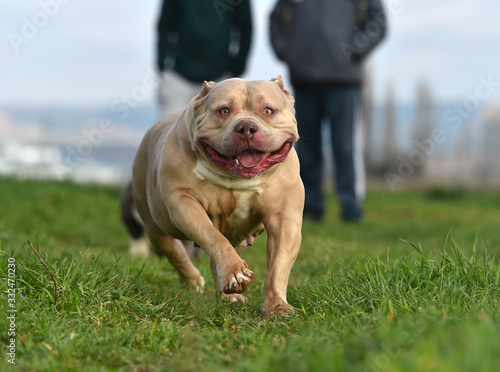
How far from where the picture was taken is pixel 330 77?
24.5 ft

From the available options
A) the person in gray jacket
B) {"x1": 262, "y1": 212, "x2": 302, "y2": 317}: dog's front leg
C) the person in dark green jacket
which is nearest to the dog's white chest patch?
{"x1": 262, "y1": 212, "x2": 302, "y2": 317}: dog's front leg

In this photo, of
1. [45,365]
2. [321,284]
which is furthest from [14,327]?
[321,284]

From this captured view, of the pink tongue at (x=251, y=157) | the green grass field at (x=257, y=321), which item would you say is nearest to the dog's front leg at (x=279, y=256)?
the green grass field at (x=257, y=321)

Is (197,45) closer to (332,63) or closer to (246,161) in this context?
(332,63)

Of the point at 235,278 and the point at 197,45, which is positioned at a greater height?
the point at 197,45

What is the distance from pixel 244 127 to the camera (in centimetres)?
287

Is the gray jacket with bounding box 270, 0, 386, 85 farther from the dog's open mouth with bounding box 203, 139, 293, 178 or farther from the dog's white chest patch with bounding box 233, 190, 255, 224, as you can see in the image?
the dog's open mouth with bounding box 203, 139, 293, 178

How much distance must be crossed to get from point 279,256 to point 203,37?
430cm

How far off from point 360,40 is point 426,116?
7615 millimetres

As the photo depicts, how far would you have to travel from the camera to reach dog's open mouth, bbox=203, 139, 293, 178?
298 centimetres

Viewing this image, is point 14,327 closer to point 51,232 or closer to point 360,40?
point 51,232

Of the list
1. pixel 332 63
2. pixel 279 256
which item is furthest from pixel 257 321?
pixel 332 63

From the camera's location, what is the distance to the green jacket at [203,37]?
687cm

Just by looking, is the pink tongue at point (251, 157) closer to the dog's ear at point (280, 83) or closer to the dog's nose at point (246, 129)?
the dog's nose at point (246, 129)
